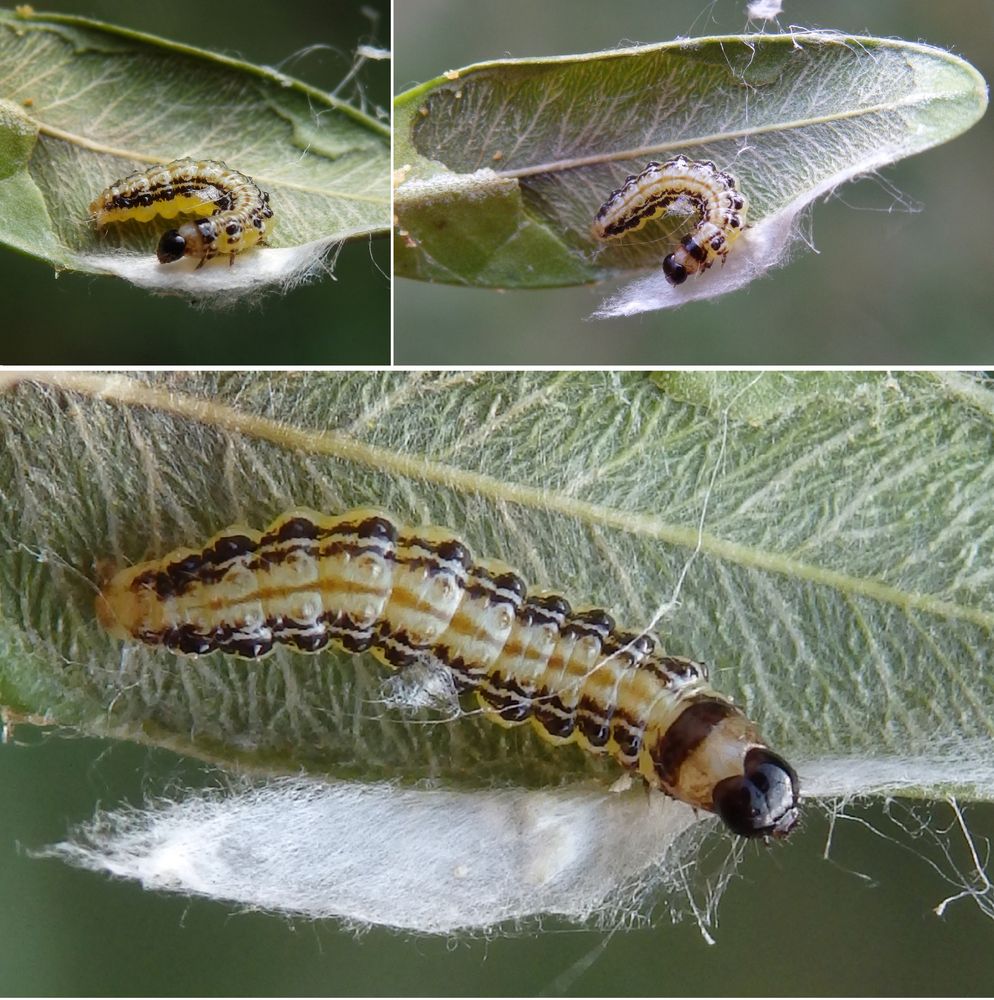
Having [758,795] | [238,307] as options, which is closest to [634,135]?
[238,307]

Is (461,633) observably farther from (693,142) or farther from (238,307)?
(693,142)

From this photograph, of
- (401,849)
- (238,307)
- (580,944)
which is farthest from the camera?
(580,944)

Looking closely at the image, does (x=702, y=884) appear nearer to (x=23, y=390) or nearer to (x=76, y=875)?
(x=76, y=875)

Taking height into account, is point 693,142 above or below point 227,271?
above

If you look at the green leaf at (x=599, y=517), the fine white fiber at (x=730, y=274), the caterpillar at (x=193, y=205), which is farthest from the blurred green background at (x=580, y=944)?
the caterpillar at (x=193, y=205)

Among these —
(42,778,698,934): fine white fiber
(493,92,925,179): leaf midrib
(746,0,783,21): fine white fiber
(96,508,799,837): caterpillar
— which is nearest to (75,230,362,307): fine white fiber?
(493,92,925,179): leaf midrib

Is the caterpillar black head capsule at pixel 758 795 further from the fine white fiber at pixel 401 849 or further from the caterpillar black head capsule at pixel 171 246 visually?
the caterpillar black head capsule at pixel 171 246
